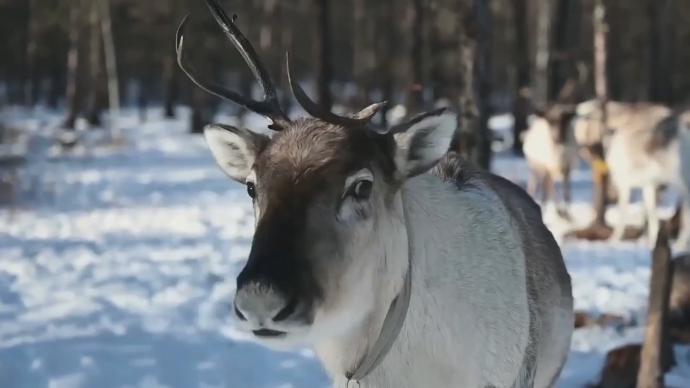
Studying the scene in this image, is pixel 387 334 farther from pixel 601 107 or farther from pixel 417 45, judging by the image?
pixel 417 45

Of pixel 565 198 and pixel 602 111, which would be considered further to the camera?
pixel 565 198

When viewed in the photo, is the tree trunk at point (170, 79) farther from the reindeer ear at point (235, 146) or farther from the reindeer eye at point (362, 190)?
the reindeer eye at point (362, 190)

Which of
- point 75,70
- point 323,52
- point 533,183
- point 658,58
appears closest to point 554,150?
point 533,183

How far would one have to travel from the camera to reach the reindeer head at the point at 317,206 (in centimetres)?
245

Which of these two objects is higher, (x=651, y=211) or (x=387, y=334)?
(x=387, y=334)

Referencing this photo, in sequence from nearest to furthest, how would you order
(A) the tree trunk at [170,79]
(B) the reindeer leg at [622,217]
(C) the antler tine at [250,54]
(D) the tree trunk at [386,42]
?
1. (C) the antler tine at [250,54]
2. (B) the reindeer leg at [622,217]
3. (D) the tree trunk at [386,42]
4. (A) the tree trunk at [170,79]

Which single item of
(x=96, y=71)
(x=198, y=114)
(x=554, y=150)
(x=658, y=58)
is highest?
(x=658, y=58)

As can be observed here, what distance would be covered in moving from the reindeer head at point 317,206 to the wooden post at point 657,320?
3.05 meters

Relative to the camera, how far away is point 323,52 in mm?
16094

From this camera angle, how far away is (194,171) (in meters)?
17.9

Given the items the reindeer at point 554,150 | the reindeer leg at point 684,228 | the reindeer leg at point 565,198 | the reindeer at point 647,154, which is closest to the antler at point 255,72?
the reindeer leg at point 684,228

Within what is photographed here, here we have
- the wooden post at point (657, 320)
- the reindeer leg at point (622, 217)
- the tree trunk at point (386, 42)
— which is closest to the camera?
the wooden post at point (657, 320)

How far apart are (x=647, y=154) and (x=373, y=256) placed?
9.29m

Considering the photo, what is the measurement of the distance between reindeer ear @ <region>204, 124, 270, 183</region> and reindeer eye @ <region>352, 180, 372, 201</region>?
472 mm
